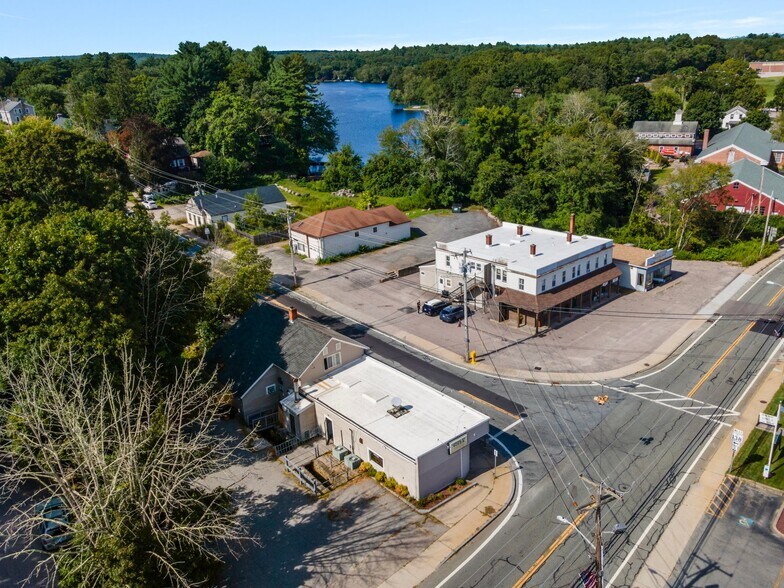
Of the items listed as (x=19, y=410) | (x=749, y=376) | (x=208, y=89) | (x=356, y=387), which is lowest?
(x=749, y=376)

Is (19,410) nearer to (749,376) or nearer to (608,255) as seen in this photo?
(749,376)

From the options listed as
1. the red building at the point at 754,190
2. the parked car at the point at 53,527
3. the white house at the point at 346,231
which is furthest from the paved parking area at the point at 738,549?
the red building at the point at 754,190

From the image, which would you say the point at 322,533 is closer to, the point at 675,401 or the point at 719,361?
the point at 675,401

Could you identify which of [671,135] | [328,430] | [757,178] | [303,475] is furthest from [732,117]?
[303,475]

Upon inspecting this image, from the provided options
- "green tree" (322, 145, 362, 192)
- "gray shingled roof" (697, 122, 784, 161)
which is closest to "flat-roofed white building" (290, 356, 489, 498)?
"green tree" (322, 145, 362, 192)

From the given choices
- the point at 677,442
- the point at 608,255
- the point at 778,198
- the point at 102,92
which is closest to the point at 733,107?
the point at 778,198
